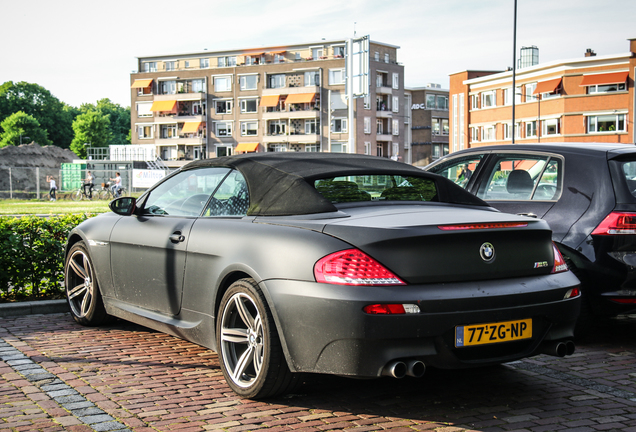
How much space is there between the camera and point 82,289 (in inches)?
256

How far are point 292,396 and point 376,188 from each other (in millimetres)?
1480

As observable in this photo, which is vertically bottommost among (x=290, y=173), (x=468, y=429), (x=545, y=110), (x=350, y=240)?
(x=468, y=429)

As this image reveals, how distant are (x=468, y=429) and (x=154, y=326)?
100 inches

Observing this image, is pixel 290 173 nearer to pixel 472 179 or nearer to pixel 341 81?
pixel 472 179

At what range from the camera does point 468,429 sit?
3.78 metres

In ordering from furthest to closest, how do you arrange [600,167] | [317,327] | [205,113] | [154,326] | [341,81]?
[205,113], [341,81], [600,167], [154,326], [317,327]

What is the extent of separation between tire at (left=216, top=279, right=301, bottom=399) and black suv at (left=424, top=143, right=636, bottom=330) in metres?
2.86

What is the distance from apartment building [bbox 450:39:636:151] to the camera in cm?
5838

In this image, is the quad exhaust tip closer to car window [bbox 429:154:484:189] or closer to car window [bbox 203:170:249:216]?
car window [bbox 203:170:249:216]

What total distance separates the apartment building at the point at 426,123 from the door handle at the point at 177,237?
101629 mm

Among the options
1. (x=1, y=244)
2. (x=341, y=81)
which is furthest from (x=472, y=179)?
(x=341, y=81)

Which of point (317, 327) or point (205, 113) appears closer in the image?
point (317, 327)

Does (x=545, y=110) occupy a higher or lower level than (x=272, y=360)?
higher

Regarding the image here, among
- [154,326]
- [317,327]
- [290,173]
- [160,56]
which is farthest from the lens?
A: [160,56]
